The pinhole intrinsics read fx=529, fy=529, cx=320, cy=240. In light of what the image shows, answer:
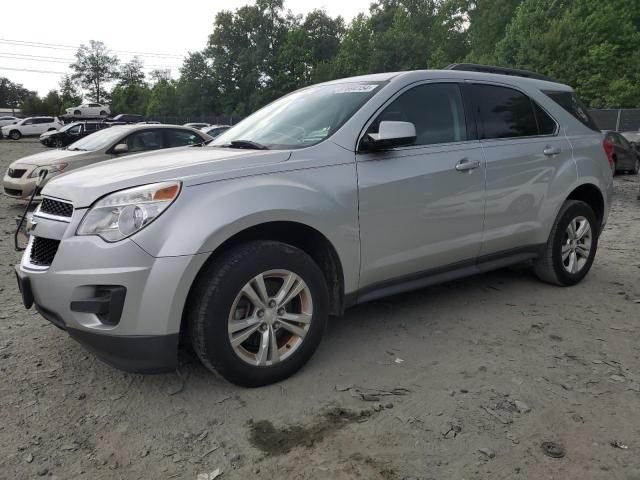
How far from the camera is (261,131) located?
3695 mm

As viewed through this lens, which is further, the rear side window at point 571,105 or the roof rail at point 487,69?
the rear side window at point 571,105

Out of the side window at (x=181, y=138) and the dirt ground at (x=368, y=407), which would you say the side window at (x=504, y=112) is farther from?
the side window at (x=181, y=138)

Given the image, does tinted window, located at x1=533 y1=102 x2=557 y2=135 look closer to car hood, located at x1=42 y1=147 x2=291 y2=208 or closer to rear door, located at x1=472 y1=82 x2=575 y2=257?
rear door, located at x1=472 y1=82 x2=575 y2=257

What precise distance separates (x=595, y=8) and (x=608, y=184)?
4056 cm

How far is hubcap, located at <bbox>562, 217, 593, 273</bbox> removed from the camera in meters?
4.59

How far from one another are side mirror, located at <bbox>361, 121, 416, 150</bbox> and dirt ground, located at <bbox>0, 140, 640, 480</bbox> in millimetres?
1314

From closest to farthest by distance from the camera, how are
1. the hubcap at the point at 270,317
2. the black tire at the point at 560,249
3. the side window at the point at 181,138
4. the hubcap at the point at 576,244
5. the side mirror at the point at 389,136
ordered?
1. the hubcap at the point at 270,317
2. the side mirror at the point at 389,136
3. the black tire at the point at 560,249
4. the hubcap at the point at 576,244
5. the side window at the point at 181,138

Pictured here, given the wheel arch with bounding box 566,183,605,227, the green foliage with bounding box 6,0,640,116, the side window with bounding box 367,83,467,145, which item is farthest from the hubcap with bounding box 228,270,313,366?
the green foliage with bounding box 6,0,640,116

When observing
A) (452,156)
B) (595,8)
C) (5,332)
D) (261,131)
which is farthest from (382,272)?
(595,8)

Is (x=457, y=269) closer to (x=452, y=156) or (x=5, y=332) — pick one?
(x=452, y=156)

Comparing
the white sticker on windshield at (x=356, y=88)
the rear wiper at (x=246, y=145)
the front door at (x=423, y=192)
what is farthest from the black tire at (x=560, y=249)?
the rear wiper at (x=246, y=145)

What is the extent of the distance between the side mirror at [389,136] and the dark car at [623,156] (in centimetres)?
1367

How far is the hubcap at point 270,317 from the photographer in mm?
2773

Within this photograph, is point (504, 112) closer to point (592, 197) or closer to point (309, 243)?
point (592, 197)
